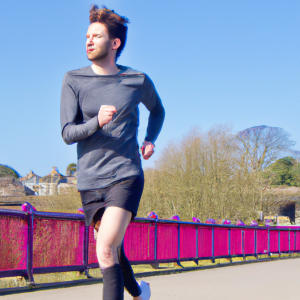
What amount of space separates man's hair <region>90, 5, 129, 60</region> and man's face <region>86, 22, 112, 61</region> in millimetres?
36

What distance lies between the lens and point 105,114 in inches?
98.0

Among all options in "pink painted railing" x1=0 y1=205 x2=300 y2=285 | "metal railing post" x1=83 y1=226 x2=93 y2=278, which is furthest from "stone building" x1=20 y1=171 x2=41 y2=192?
"metal railing post" x1=83 y1=226 x2=93 y2=278

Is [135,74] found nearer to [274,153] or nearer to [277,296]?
[277,296]

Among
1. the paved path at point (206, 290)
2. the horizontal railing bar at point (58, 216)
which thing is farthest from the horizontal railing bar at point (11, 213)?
the paved path at point (206, 290)

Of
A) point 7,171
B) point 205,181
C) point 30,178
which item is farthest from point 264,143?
point 30,178

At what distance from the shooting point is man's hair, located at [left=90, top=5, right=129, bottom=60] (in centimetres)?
284

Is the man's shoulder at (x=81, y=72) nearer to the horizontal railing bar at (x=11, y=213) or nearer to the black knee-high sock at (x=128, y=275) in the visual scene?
the black knee-high sock at (x=128, y=275)

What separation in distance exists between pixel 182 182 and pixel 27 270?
28138 millimetres

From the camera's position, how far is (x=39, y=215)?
6.19m

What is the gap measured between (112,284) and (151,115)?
4.15ft

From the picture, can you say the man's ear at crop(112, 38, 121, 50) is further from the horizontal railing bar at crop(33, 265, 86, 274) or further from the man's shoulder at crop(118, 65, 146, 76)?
the horizontal railing bar at crop(33, 265, 86, 274)

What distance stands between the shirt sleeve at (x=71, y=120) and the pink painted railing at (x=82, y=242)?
327cm

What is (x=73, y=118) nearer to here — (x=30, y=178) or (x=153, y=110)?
(x=153, y=110)

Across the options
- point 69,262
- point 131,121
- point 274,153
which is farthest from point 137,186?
point 274,153
